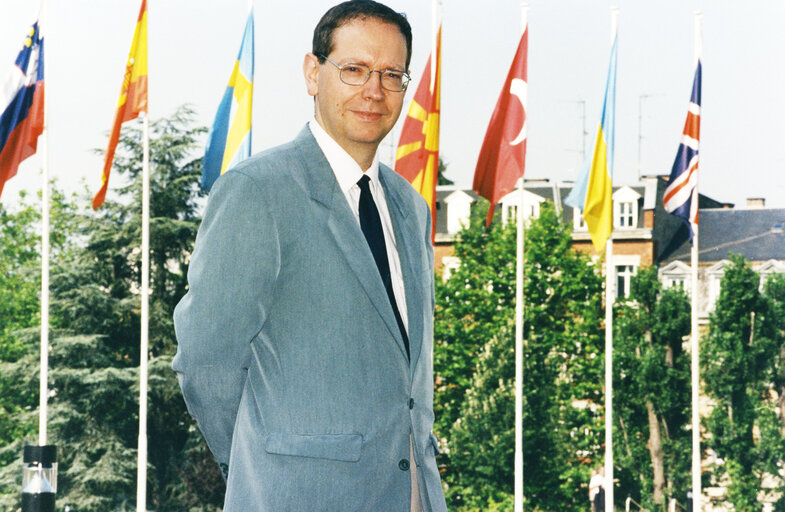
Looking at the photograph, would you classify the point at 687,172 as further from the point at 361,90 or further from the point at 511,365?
the point at 361,90

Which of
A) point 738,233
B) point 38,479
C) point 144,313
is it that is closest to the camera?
point 38,479

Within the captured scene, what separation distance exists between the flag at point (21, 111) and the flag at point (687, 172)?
37.8 feet

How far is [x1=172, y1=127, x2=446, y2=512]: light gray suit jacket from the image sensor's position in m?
2.73

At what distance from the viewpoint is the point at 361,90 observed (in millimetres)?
2971

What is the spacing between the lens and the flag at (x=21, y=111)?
20.1m

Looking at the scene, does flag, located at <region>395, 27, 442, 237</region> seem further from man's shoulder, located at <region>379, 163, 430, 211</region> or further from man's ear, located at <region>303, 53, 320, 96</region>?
man's ear, located at <region>303, 53, 320, 96</region>

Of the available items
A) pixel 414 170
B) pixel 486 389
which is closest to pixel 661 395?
pixel 486 389

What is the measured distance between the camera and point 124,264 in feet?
124

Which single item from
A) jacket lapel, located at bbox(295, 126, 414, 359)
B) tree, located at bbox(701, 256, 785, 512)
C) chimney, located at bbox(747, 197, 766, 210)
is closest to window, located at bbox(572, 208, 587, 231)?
chimney, located at bbox(747, 197, 766, 210)

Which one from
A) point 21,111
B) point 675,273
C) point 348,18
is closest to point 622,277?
point 675,273

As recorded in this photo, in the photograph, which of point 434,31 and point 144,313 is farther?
point 144,313

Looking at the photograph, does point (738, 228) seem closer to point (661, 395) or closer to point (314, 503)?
point (661, 395)

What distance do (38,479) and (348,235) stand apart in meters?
7.29

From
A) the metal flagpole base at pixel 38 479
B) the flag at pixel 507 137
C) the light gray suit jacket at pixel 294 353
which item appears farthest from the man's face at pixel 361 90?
the flag at pixel 507 137
